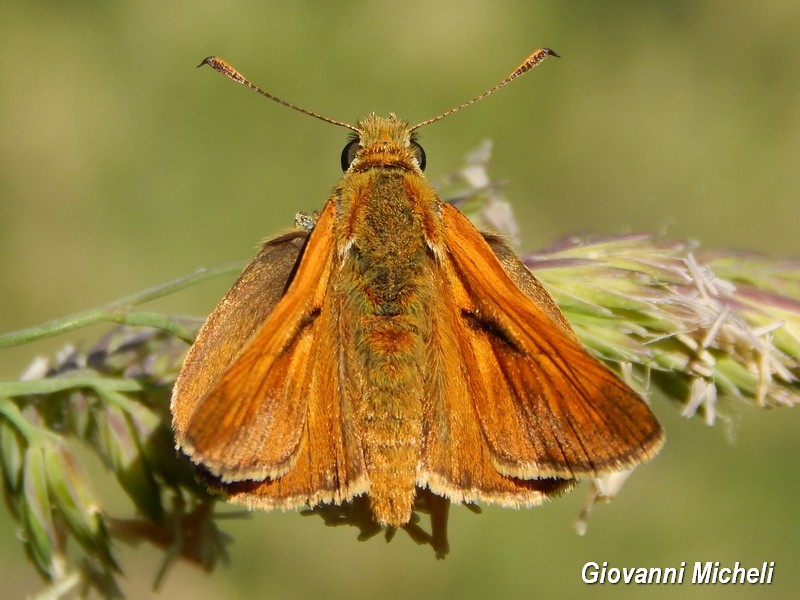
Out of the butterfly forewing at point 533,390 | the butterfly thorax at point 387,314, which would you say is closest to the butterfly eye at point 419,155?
the butterfly thorax at point 387,314

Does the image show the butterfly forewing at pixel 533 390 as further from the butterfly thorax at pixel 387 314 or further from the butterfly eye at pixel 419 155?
the butterfly eye at pixel 419 155

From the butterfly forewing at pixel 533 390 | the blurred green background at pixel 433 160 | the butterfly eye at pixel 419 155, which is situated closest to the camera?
the butterfly forewing at pixel 533 390

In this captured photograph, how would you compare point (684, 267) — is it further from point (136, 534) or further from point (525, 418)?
point (136, 534)

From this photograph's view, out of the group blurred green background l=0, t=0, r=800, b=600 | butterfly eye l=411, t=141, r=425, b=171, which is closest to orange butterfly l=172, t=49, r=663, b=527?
butterfly eye l=411, t=141, r=425, b=171

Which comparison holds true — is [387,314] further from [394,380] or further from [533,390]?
[533,390]

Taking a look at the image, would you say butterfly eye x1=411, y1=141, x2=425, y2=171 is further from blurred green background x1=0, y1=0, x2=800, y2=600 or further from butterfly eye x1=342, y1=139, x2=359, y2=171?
blurred green background x1=0, y1=0, x2=800, y2=600

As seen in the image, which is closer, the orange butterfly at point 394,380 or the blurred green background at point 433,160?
the orange butterfly at point 394,380

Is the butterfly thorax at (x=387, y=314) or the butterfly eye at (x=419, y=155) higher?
the butterfly eye at (x=419, y=155)

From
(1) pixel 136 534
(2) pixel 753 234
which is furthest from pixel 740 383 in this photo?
(2) pixel 753 234
